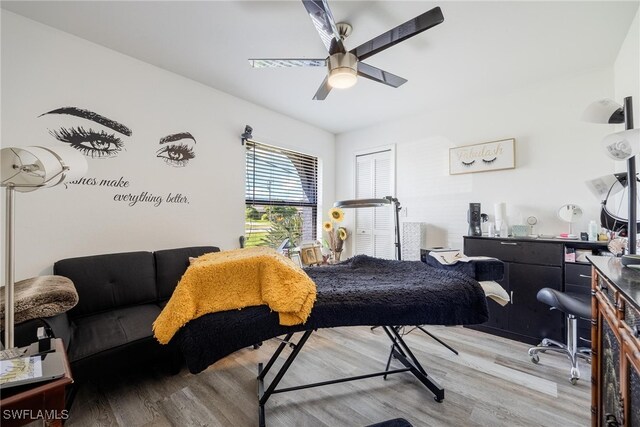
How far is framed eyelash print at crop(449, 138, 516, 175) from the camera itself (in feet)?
9.23

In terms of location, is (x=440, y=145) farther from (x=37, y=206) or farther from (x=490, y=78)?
(x=37, y=206)

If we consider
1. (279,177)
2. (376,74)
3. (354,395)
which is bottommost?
(354,395)

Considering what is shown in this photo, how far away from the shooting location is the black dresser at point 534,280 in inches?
86.8

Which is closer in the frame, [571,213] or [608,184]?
[608,184]

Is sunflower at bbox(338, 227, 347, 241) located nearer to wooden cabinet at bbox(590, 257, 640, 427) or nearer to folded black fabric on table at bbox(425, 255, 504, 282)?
folded black fabric on table at bbox(425, 255, 504, 282)

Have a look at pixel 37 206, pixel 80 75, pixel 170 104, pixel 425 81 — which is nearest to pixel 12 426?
pixel 37 206

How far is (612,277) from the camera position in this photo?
0.96 meters

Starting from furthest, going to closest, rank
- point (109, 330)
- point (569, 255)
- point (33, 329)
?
point (569, 255) → point (109, 330) → point (33, 329)

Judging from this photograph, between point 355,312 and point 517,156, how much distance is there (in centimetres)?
275

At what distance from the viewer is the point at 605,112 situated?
158 cm

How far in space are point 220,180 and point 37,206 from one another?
144 cm

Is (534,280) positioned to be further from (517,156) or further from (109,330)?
(109,330)

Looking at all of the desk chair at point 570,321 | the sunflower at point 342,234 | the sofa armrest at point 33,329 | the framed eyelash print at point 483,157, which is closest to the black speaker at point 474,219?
the framed eyelash print at point 483,157

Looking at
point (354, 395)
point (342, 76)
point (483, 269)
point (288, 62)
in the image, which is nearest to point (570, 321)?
point (483, 269)
